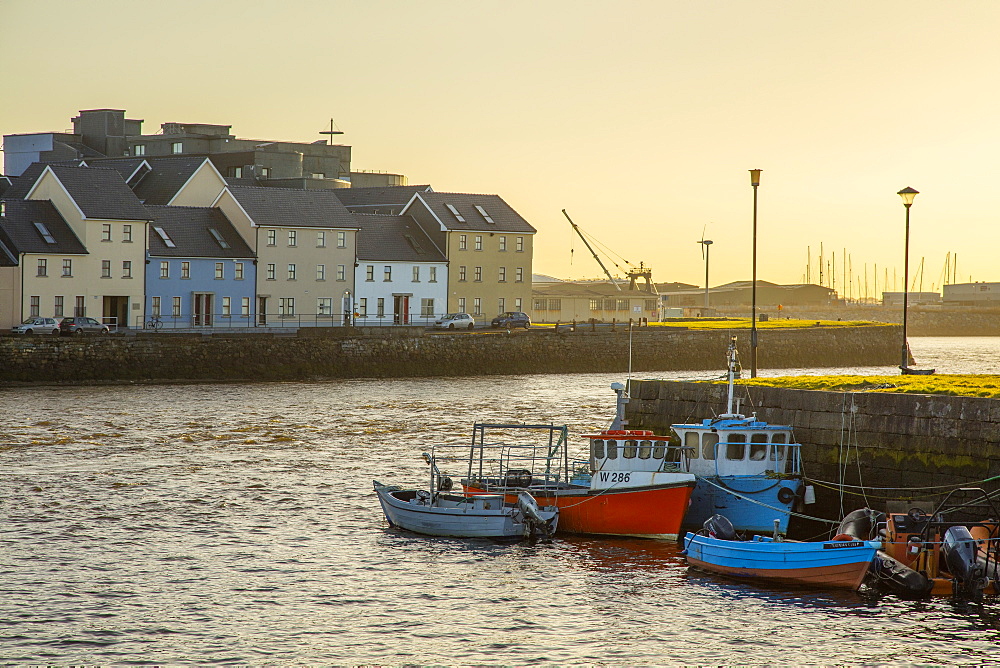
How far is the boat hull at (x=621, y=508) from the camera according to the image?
26.8m

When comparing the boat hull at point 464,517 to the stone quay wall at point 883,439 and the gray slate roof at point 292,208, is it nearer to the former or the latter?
the stone quay wall at point 883,439

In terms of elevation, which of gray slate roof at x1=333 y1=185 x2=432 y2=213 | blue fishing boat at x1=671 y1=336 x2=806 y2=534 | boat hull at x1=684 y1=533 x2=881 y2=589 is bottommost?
boat hull at x1=684 y1=533 x2=881 y2=589

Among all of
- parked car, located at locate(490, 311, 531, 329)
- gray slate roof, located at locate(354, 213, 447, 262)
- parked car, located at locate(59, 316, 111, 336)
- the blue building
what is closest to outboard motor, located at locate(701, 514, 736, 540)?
parked car, located at locate(59, 316, 111, 336)

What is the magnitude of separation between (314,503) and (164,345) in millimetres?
37479

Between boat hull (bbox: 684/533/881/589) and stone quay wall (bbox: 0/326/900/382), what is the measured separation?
1859 inches

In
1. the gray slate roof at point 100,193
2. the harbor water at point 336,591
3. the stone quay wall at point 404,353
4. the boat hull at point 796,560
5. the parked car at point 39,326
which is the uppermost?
the gray slate roof at point 100,193

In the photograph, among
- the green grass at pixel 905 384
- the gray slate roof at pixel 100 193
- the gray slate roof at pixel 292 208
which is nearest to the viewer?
the green grass at pixel 905 384

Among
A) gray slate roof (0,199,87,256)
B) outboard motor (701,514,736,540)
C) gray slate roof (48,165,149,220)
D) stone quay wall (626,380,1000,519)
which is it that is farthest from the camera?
gray slate roof (48,165,149,220)

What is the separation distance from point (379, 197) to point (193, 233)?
23418 millimetres

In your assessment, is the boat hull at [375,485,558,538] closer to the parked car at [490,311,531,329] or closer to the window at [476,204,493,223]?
the parked car at [490,311,531,329]

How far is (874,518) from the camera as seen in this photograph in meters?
24.5

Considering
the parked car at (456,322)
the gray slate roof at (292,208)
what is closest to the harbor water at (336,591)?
the parked car at (456,322)

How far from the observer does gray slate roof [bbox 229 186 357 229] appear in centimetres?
8781

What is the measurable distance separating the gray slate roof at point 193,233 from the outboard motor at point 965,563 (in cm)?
6579
